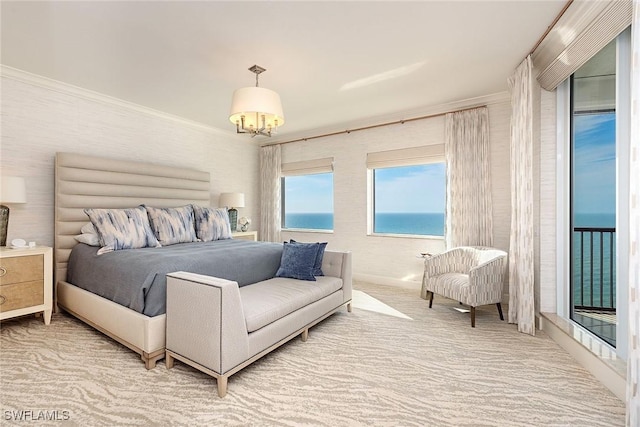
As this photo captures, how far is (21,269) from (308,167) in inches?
158

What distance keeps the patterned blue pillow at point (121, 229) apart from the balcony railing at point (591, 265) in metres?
4.39

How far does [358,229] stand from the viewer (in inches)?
195

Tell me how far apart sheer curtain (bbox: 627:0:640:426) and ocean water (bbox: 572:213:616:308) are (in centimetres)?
126

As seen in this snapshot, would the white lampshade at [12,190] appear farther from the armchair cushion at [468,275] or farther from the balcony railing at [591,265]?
the balcony railing at [591,265]

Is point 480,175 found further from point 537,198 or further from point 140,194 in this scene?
point 140,194

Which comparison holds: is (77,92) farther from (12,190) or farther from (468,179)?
(468,179)

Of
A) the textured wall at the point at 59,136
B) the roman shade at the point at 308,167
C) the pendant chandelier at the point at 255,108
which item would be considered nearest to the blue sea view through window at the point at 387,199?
the roman shade at the point at 308,167

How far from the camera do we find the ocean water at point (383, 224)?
15.3 ft

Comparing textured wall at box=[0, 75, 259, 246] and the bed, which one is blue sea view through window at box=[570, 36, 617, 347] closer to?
the bed

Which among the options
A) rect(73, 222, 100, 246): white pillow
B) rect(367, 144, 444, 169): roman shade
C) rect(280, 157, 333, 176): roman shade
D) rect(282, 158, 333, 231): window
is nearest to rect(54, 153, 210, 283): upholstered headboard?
rect(73, 222, 100, 246): white pillow

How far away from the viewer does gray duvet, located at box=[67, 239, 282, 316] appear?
225cm

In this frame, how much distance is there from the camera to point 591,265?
2.96m

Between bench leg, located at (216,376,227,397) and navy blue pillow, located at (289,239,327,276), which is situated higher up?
navy blue pillow, located at (289,239,327,276)

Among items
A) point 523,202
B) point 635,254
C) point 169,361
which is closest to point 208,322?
point 169,361
